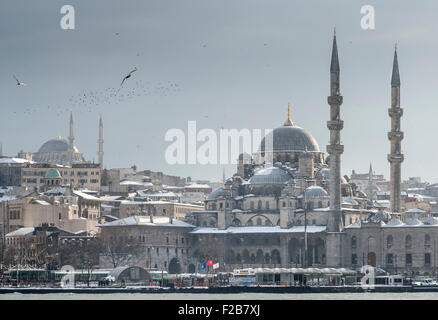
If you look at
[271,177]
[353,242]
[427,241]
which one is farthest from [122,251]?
[427,241]

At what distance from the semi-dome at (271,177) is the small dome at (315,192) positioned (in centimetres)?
349

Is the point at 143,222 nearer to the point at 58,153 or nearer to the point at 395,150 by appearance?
the point at 395,150

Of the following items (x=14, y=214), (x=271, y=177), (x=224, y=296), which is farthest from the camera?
(x=14, y=214)

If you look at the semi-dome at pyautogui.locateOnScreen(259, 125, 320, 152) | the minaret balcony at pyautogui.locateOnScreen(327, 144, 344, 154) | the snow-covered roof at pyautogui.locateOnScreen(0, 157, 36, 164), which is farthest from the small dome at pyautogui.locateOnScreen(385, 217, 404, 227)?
the snow-covered roof at pyautogui.locateOnScreen(0, 157, 36, 164)

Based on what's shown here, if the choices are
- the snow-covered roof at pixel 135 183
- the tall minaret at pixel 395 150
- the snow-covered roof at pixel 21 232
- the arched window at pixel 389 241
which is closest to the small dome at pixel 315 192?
the tall minaret at pixel 395 150

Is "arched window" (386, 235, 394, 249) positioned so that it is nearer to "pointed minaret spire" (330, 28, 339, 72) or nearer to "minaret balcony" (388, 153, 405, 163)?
"minaret balcony" (388, 153, 405, 163)

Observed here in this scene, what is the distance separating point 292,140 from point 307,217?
33.8 ft

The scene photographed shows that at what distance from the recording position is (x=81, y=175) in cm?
15075

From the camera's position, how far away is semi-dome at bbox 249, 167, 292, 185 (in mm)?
119188

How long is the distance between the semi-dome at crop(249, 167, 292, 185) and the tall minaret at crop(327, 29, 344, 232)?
922 cm

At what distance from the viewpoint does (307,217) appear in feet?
376

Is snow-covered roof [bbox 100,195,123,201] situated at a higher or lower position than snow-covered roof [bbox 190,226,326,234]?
higher
